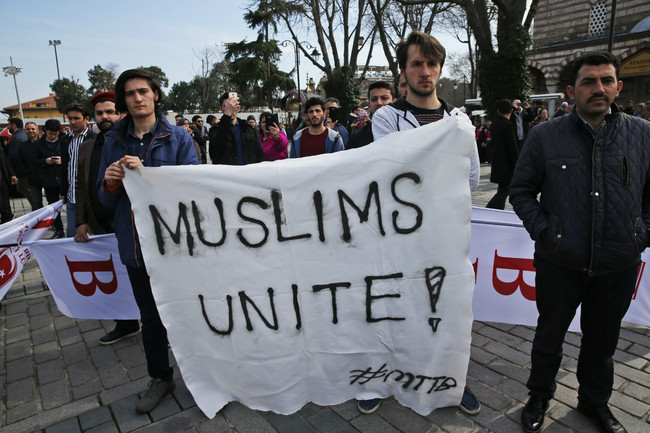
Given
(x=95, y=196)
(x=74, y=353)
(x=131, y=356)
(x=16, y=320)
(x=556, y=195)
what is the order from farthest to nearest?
(x=16, y=320) → (x=95, y=196) → (x=74, y=353) → (x=131, y=356) → (x=556, y=195)

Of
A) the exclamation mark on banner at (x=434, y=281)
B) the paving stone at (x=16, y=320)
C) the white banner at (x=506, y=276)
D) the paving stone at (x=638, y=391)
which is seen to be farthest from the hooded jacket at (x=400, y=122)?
the paving stone at (x=16, y=320)

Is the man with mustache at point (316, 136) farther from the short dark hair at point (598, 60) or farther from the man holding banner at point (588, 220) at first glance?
the short dark hair at point (598, 60)

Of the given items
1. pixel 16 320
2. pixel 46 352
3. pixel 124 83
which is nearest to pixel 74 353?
pixel 46 352

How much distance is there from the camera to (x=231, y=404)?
8.71 feet

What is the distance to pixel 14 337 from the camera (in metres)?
3.77

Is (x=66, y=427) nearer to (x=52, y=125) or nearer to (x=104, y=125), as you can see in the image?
(x=104, y=125)

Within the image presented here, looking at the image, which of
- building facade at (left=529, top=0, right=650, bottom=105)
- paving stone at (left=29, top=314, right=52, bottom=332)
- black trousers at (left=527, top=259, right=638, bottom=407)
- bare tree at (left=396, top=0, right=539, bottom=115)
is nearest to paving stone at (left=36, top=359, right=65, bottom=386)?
paving stone at (left=29, top=314, right=52, bottom=332)

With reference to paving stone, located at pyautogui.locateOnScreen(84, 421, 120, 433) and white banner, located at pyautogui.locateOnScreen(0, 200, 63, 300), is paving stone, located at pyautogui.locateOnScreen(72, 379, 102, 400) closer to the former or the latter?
paving stone, located at pyautogui.locateOnScreen(84, 421, 120, 433)

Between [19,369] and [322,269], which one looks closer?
[322,269]

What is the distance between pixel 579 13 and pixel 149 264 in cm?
3821

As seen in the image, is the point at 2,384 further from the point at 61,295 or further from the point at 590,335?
the point at 590,335

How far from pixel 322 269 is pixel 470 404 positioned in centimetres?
119

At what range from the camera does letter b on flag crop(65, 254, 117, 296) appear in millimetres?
3598

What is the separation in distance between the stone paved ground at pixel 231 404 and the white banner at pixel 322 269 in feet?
0.37
